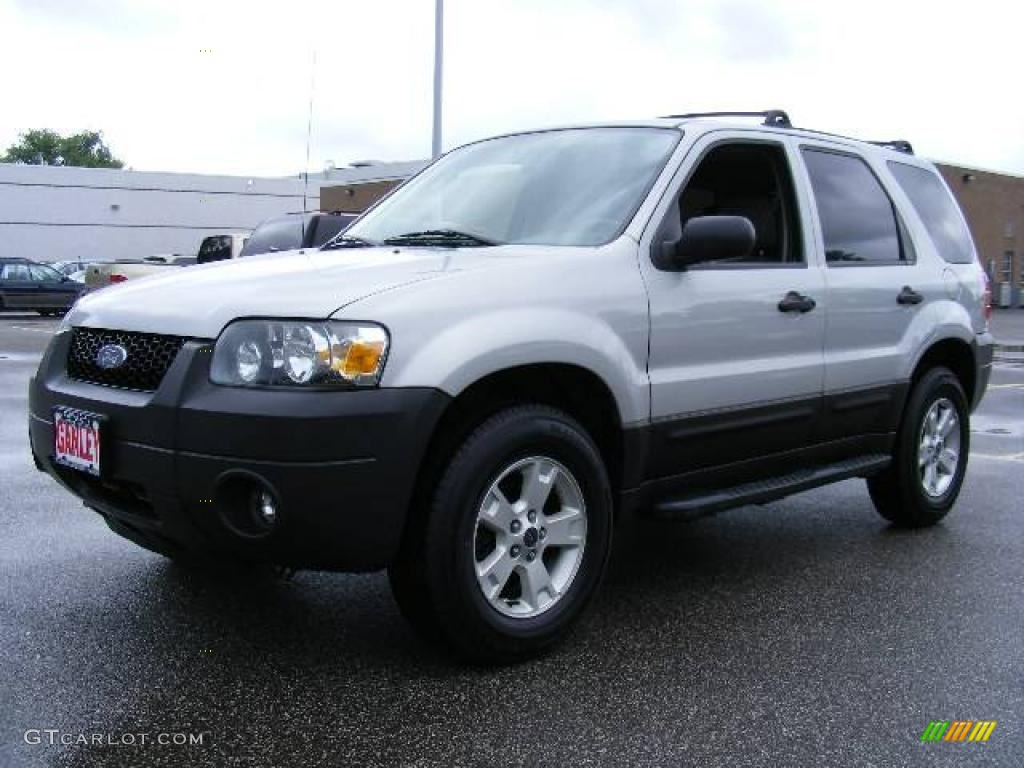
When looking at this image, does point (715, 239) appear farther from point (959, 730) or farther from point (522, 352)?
point (959, 730)

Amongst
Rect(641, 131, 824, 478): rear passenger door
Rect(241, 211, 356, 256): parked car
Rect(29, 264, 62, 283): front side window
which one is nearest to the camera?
Rect(641, 131, 824, 478): rear passenger door

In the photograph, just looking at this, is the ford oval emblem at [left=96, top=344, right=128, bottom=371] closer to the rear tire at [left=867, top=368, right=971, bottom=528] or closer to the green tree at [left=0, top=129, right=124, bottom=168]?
the rear tire at [left=867, top=368, right=971, bottom=528]

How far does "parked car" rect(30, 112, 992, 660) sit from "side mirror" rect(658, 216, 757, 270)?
11 millimetres

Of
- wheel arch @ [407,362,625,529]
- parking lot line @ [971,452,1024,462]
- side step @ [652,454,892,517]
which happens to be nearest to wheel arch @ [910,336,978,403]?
side step @ [652,454,892,517]

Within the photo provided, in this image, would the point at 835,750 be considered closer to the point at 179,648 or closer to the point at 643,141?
the point at 179,648

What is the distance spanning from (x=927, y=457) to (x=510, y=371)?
305cm

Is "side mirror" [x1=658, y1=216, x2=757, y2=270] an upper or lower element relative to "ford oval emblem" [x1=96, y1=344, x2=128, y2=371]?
upper

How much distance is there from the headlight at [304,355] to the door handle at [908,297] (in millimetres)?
3005

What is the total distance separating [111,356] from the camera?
350cm

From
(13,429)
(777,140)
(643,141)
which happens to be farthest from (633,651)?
(13,429)

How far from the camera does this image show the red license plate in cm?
338

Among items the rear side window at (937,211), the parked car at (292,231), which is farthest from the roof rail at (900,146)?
the parked car at (292,231)

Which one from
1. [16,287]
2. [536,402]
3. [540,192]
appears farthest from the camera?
[16,287]

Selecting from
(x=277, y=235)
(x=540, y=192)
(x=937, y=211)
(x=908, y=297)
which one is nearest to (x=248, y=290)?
(x=540, y=192)
